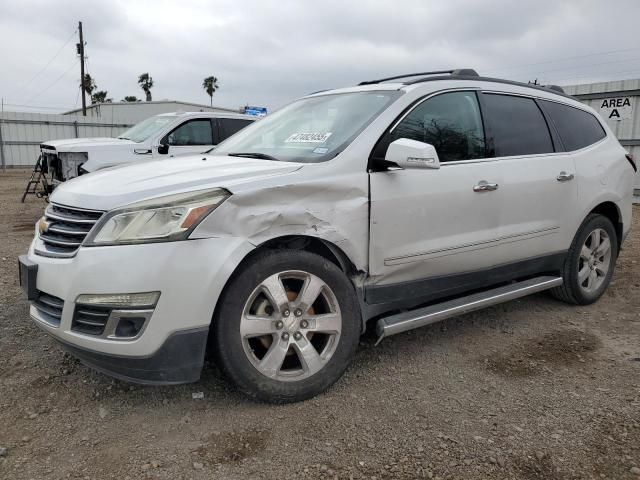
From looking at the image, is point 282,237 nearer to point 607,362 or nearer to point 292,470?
point 292,470

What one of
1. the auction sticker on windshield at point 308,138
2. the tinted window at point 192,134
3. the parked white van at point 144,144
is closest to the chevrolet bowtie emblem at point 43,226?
the auction sticker on windshield at point 308,138

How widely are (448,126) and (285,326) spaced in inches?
68.1

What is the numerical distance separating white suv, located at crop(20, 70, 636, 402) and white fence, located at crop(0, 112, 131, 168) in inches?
843

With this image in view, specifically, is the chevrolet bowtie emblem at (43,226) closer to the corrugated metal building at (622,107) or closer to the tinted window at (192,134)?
the tinted window at (192,134)

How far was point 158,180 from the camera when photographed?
2.70 metres

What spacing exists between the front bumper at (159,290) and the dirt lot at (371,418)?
34 cm

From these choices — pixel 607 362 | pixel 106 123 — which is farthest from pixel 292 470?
pixel 106 123

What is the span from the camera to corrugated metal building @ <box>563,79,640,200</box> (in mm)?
10945

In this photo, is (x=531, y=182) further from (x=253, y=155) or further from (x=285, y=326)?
(x=285, y=326)

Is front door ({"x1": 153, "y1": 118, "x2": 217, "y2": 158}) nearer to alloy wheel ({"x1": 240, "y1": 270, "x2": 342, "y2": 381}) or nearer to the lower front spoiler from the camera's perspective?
alloy wheel ({"x1": 240, "y1": 270, "x2": 342, "y2": 381})

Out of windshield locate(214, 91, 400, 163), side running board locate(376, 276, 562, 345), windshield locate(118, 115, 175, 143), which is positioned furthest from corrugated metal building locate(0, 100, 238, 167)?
side running board locate(376, 276, 562, 345)

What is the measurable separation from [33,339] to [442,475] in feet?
9.43

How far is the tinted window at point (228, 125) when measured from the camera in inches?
369

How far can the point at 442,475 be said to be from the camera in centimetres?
223
